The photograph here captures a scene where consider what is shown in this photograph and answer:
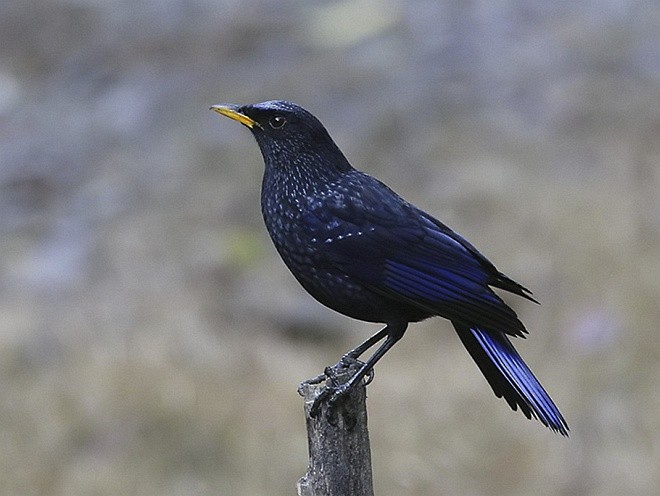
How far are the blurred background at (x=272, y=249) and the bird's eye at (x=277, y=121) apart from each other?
3.60m

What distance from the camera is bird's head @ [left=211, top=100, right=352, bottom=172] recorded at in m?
4.17

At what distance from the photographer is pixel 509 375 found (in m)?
3.79

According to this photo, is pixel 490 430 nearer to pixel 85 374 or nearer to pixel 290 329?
pixel 290 329

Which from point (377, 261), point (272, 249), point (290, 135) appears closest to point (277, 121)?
point (290, 135)

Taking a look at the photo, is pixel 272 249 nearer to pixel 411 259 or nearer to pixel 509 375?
pixel 411 259

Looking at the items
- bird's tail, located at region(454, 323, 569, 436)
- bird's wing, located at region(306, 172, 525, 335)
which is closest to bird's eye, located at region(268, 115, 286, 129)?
bird's wing, located at region(306, 172, 525, 335)

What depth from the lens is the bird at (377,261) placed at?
3.82 metres

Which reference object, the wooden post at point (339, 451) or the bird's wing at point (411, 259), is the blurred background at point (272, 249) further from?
the bird's wing at point (411, 259)

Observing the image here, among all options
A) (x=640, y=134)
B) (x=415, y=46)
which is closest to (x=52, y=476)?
(x=640, y=134)

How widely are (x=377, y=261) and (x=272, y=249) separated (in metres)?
5.42

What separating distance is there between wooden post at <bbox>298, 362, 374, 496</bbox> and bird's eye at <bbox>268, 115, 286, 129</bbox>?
0.91m

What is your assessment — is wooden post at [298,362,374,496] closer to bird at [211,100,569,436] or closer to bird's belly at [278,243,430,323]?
bird at [211,100,569,436]

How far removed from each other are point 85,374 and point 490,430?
2624 millimetres

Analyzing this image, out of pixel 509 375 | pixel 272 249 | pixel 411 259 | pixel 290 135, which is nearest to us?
pixel 509 375
